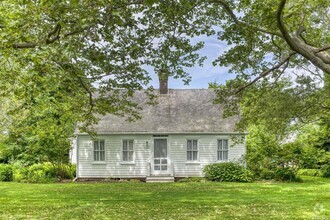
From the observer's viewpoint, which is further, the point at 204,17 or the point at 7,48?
the point at 204,17

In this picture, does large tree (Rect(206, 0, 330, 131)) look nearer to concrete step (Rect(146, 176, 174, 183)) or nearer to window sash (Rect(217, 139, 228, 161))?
window sash (Rect(217, 139, 228, 161))

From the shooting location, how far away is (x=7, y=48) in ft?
21.8

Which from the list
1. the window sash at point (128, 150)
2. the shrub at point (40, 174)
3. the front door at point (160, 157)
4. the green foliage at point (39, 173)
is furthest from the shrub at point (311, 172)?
the shrub at point (40, 174)

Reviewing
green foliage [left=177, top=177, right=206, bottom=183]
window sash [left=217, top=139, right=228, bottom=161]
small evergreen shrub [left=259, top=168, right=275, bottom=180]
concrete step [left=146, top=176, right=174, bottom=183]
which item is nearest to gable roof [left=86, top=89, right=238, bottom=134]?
window sash [left=217, top=139, right=228, bottom=161]

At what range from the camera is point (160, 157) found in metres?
21.3

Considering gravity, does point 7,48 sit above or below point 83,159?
above

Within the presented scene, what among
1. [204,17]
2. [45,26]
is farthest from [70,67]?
[204,17]

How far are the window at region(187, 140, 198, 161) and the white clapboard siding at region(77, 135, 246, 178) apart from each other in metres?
0.21

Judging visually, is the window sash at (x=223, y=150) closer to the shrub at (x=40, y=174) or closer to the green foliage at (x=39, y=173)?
the green foliage at (x=39, y=173)

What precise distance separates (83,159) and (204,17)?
46.2 ft

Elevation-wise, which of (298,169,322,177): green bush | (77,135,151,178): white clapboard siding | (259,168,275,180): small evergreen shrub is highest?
(77,135,151,178): white clapboard siding

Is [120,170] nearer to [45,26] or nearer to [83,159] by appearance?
[83,159]

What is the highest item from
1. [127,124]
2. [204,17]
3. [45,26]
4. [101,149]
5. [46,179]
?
[204,17]

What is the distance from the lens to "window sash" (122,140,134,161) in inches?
845
